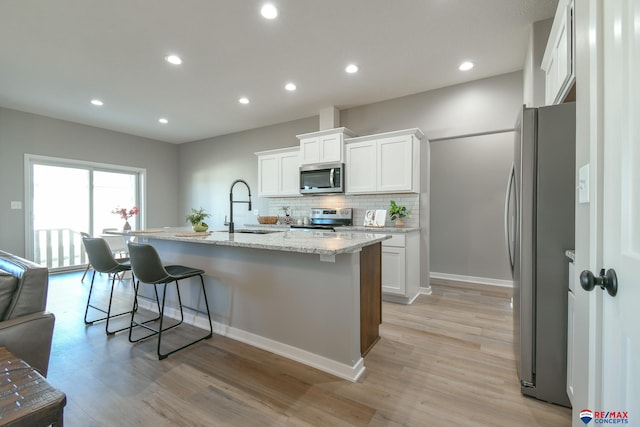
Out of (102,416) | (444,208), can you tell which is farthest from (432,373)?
(444,208)

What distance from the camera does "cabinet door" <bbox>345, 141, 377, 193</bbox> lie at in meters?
3.88

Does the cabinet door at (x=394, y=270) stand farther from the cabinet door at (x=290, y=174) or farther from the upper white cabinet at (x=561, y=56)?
the upper white cabinet at (x=561, y=56)

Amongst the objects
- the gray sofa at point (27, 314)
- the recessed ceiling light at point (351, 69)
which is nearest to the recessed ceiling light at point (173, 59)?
the recessed ceiling light at point (351, 69)

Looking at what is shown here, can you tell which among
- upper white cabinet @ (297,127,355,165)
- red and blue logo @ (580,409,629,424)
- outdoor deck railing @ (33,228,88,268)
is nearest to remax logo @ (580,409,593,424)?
red and blue logo @ (580,409,629,424)

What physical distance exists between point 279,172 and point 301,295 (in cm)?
312

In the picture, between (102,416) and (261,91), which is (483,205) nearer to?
(261,91)

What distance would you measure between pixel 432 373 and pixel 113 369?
225 cm

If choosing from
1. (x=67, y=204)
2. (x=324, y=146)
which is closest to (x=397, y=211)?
(x=324, y=146)

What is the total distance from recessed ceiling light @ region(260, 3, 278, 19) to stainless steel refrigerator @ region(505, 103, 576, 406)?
6.72ft

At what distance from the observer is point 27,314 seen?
1.32 metres

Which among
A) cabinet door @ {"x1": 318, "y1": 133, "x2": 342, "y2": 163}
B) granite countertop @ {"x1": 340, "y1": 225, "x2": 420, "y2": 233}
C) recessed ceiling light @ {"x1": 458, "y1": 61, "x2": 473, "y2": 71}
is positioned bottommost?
granite countertop @ {"x1": 340, "y1": 225, "x2": 420, "y2": 233}

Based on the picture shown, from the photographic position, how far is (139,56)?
Answer: 303 centimetres

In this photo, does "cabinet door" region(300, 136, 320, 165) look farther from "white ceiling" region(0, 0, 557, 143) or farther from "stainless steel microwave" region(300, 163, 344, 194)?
"white ceiling" region(0, 0, 557, 143)

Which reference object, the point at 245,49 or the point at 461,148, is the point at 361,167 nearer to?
the point at 461,148
